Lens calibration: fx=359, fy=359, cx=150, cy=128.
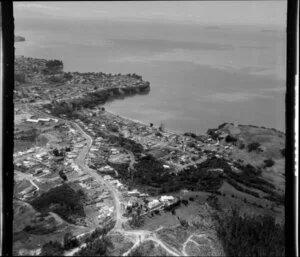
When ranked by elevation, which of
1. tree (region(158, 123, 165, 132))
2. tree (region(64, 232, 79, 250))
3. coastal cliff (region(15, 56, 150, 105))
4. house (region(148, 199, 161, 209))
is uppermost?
coastal cliff (region(15, 56, 150, 105))

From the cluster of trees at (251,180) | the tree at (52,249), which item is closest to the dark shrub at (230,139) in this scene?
the cluster of trees at (251,180)

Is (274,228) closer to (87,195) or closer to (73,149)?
(87,195)

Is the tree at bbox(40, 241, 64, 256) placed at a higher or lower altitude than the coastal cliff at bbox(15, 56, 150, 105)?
lower

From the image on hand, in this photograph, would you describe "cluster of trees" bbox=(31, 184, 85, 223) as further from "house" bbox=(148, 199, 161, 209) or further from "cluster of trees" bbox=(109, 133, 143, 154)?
"cluster of trees" bbox=(109, 133, 143, 154)

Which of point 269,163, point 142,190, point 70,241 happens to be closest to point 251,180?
point 269,163

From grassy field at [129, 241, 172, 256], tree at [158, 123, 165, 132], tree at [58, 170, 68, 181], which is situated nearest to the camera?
grassy field at [129, 241, 172, 256]

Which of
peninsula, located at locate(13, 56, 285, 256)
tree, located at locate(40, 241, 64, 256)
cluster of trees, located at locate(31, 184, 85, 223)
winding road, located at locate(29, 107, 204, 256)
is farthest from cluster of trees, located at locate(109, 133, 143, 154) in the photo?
tree, located at locate(40, 241, 64, 256)
